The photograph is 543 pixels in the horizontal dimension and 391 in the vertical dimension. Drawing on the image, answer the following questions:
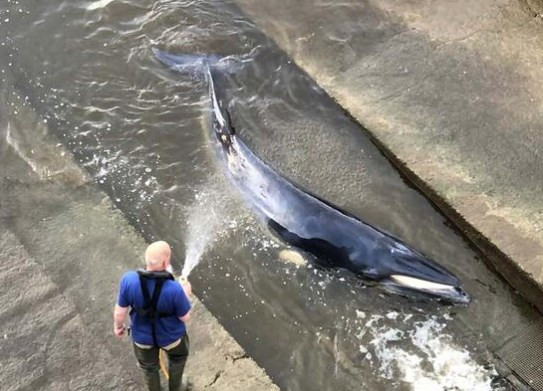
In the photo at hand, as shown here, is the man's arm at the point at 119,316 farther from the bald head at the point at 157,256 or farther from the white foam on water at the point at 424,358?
the white foam on water at the point at 424,358

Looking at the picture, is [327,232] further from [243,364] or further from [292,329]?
[243,364]

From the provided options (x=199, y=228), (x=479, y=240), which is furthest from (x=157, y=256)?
(x=479, y=240)

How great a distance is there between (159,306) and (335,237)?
230 centimetres

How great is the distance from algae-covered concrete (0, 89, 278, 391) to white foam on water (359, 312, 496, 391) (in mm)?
1138

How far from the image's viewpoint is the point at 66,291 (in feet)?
20.1

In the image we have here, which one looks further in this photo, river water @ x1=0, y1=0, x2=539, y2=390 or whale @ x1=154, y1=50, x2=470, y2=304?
whale @ x1=154, y1=50, x2=470, y2=304

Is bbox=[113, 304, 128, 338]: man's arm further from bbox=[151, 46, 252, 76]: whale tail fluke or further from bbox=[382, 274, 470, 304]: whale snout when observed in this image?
bbox=[151, 46, 252, 76]: whale tail fluke

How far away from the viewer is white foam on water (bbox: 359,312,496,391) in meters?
5.93

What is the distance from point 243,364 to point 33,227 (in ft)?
7.94

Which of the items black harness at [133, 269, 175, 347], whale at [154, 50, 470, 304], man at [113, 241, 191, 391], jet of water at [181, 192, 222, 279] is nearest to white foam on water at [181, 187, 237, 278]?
jet of water at [181, 192, 222, 279]

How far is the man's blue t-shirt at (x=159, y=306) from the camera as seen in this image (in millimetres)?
4547

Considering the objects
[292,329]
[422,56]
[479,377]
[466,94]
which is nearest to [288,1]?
[422,56]

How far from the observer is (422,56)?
8.12 metres

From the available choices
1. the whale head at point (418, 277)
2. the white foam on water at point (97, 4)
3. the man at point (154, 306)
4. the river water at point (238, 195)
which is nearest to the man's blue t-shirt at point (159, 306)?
the man at point (154, 306)
